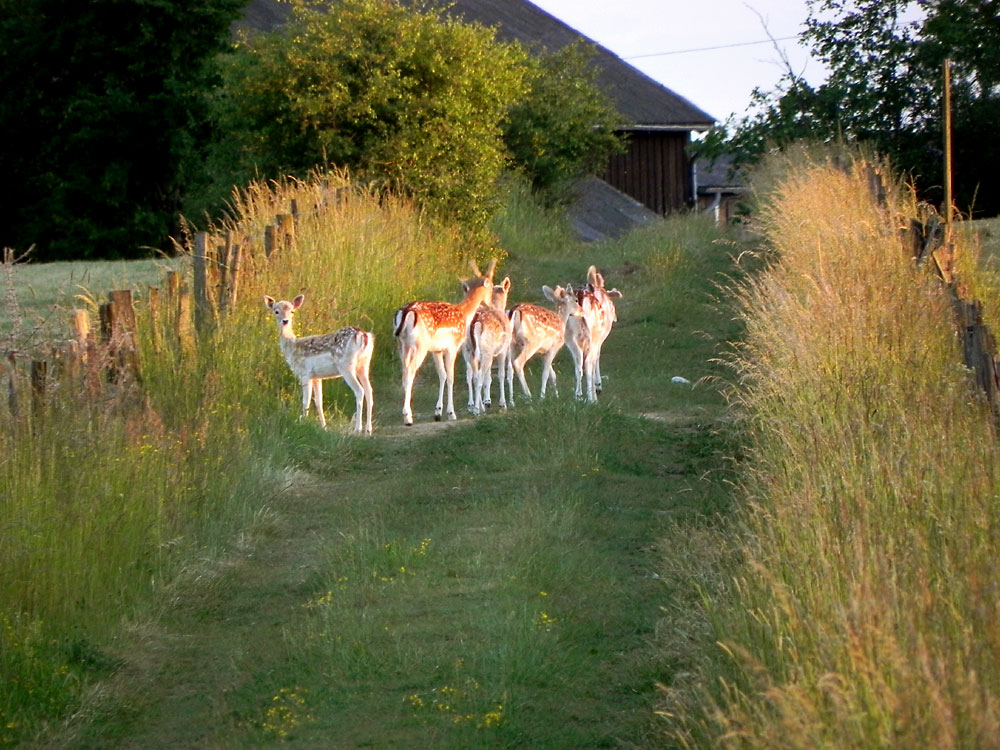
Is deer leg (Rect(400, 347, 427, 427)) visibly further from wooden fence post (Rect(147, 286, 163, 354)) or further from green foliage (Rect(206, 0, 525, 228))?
green foliage (Rect(206, 0, 525, 228))

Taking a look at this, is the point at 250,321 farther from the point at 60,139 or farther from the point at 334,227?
the point at 60,139

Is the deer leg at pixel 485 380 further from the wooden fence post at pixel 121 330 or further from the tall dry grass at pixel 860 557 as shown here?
the wooden fence post at pixel 121 330

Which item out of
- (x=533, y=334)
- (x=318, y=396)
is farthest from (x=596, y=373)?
(x=318, y=396)

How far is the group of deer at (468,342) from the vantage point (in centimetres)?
1359

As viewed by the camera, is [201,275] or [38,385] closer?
[38,385]

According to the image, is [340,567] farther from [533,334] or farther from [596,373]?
[596,373]

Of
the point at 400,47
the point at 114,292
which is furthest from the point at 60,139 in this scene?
the point at 114,292

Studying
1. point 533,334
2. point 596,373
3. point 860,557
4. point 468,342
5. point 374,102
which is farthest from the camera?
point 374,102

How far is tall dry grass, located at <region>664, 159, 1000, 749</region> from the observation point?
14.3ft

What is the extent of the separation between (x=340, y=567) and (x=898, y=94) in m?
25.2

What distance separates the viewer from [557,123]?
106 ft

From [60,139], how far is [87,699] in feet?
114

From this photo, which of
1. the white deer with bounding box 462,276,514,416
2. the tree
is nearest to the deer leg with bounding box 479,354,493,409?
the white deer with bounding box 462,276,514,416

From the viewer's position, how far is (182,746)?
6621 millimetres
